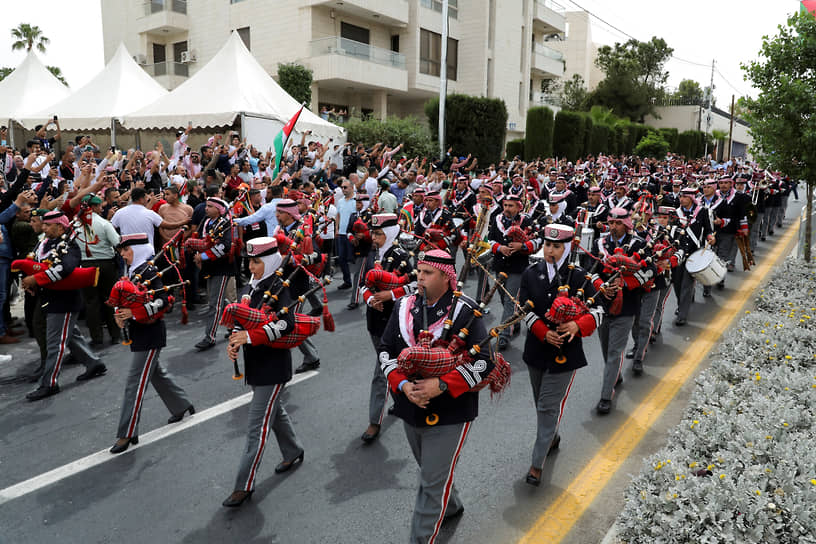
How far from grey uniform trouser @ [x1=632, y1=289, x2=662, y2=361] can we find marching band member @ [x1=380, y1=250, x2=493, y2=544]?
4652 mm

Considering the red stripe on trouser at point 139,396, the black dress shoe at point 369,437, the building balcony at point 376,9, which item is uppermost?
the building balcony at point 376,9

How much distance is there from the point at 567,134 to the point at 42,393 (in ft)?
110

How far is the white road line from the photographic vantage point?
5.09 m

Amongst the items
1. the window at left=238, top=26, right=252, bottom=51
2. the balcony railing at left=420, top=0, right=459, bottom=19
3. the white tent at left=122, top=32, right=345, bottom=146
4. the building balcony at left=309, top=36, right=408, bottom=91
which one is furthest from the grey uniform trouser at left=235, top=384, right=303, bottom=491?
the balcony railing at left=420, top=0, right=459, bottom=19

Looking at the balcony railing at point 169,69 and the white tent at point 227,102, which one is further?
the balcony railing at point 169,69

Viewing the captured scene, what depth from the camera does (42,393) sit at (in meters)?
7.00

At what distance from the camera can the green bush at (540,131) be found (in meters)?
33.1

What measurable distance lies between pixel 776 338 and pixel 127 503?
7308 mm

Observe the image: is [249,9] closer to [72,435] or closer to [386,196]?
[386,196]

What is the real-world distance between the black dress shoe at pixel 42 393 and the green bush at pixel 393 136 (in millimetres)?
18760

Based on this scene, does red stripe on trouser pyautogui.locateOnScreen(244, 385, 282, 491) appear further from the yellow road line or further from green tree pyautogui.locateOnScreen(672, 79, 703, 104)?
green tree pyautogui.locateOnScreen(672, 79, 703, 104)

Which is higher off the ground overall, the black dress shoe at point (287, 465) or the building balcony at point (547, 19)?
the building balcony at point (547, 19)

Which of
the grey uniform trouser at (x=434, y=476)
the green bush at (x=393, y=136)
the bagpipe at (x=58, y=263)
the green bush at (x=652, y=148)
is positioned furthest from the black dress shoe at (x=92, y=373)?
the green bush at (x=652, y=148)

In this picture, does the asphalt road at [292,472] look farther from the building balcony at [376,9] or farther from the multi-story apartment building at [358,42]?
the building balcony at [376,9]
